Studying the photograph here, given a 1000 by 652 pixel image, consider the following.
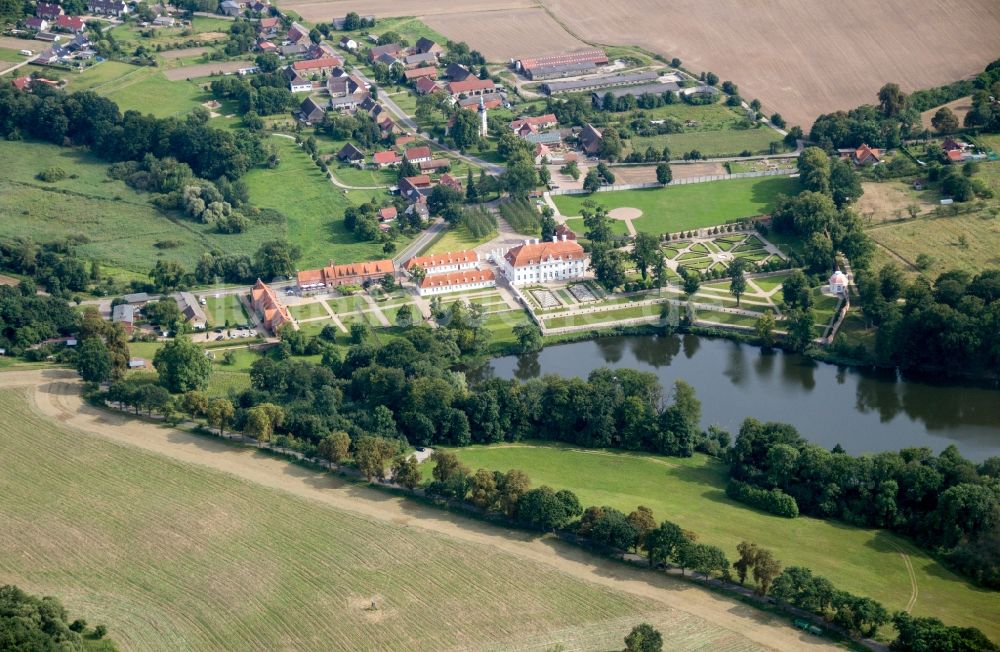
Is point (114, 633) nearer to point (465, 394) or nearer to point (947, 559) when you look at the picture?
point (465, 394)

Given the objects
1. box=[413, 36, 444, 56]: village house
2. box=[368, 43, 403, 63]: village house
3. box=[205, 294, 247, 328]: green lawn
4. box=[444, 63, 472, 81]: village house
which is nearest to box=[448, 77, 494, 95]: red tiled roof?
box=[444, 63, 472, 81]: village house

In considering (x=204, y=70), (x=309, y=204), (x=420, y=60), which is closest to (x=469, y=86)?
(x=420, y=60)

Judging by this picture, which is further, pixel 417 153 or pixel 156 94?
pixel 156 94

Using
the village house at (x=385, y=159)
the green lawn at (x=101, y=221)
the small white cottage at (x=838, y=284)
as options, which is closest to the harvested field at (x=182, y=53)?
the green lawn at (x=101, y=221)

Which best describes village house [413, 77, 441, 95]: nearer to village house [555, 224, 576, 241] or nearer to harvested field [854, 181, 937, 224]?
village house [555, 224, 576, 241]

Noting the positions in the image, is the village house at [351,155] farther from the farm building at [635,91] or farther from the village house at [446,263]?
the farm building at [635,91]

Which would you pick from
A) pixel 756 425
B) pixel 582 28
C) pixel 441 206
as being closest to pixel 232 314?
pixel 441 206

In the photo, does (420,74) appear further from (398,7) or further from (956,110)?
(956,110)
